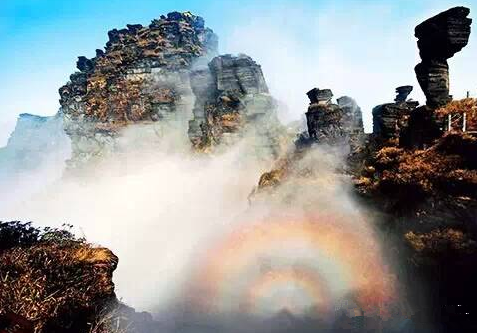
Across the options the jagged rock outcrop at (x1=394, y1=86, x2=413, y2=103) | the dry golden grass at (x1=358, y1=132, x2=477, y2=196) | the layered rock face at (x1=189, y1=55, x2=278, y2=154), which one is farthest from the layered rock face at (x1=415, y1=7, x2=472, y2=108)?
the layered rock face at (x1=189, y1=55, x2=278, y2=154)

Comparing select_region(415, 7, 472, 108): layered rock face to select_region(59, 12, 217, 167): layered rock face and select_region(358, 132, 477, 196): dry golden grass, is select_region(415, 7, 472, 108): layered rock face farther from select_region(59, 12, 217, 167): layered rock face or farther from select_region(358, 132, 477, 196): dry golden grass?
select_region(59, 12, 217, 167): layered rock face

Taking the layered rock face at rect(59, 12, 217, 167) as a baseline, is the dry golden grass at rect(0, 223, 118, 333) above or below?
below

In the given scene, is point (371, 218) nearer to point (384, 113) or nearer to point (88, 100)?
point (384, 113)

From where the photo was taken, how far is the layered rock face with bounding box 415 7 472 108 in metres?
26.3

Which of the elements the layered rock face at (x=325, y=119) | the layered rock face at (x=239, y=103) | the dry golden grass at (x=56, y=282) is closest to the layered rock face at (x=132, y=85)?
the layered rock face at (x=239, y=103)

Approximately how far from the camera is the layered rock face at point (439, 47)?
26.3m

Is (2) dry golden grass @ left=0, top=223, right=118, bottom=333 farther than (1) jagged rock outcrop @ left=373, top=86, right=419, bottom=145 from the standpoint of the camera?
No

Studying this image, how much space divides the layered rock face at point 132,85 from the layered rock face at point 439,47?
99759 mm

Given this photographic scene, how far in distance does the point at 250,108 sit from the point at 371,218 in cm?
6253

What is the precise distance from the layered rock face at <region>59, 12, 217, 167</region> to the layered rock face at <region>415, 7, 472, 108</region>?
9976 cm

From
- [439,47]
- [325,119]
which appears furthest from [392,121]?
[325,119]

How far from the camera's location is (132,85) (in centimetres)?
12425

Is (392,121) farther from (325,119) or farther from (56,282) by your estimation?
(56,282)

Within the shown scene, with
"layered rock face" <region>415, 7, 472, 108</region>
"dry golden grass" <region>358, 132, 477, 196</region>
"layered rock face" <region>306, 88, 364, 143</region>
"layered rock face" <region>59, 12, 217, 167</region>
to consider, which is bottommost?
"dry golden grass" <region>358, 132, 477, 196</region>
